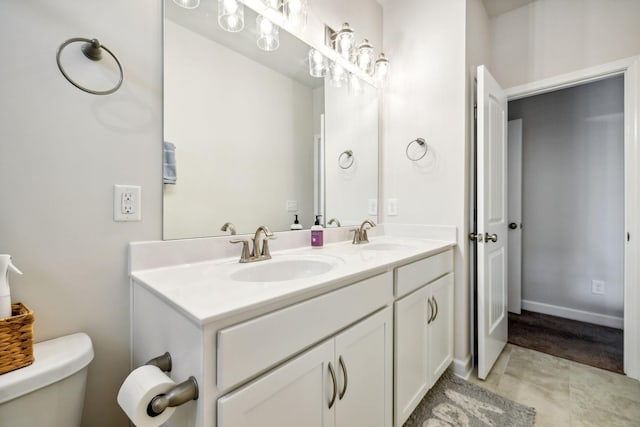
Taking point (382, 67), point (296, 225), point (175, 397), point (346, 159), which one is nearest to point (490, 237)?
point (346, 159)

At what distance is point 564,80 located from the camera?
1.93 m

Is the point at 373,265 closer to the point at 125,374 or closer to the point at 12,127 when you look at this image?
the point at 125,374

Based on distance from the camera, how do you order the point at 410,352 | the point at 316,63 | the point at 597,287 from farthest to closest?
the point at 597,287 → the point at 316,63 → the point at 410,352

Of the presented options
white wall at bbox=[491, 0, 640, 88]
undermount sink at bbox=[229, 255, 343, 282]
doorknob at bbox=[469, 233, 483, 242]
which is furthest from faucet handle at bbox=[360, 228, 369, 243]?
white wall at bbox=[491, 0, 640, 88]

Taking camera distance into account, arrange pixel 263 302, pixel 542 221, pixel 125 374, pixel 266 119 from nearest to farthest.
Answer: pixel 263 302
pixel 125 374
pixel 266 119
pixel 542 221

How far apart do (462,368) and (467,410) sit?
334mm

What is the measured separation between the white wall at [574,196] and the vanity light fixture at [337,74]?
2174mm

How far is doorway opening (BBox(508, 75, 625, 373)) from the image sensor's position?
2395mm

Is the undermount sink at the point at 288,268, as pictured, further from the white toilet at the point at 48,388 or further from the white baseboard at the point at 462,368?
the white baseboard at the point at 462,368

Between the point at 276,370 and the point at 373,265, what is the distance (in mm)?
515

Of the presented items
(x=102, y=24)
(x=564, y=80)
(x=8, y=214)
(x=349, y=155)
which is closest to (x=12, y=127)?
(x=8, y=214)

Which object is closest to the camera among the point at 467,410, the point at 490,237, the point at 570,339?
the point at 467,410

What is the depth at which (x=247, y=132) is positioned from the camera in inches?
52.3

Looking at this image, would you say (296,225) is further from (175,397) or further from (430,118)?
(430,118)
